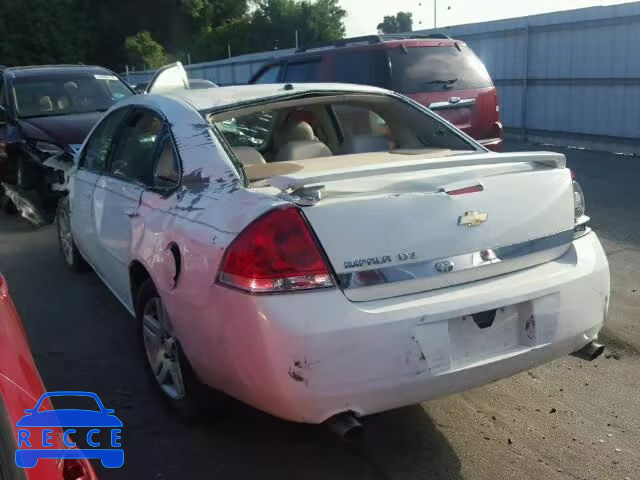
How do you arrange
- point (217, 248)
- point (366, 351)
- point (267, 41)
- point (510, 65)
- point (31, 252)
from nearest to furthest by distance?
point (366, 351)
point (217, 248)
point (31, 252)
point (510, 65)
point (267, 41)

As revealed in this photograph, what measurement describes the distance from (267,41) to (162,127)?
196 ft

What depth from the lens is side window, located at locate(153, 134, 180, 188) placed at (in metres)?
3.47

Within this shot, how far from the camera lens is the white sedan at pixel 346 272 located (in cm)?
263

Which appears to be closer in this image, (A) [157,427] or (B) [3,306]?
(B) [3,306]

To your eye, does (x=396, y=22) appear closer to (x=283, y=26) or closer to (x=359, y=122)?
(x=283, y=26)

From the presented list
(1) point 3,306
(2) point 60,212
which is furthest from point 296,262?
(2) point 60,212

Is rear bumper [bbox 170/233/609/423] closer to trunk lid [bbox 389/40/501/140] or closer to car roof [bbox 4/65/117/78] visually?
trunk lid [bbox 389/40/501/140]

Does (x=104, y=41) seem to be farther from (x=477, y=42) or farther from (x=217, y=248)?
(x=217, y=248)

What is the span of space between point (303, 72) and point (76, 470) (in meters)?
7.78

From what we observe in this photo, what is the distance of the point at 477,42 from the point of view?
49.1 ft

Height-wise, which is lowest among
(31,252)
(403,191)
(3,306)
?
(31,252)

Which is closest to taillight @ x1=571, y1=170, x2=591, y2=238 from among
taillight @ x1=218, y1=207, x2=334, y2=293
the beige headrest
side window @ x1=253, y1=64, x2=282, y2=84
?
taillight @ x1=218, y1=207, x2=334, y2=293

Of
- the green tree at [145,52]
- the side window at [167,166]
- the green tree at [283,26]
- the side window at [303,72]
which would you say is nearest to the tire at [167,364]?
the side window at [167,166]

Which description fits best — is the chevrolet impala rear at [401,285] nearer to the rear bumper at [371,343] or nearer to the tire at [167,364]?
the rear bumper at [371,343]
